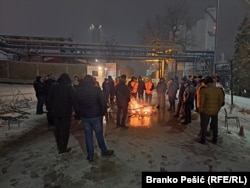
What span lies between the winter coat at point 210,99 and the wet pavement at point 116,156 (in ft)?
3.35

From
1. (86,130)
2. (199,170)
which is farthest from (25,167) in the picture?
(199,170)

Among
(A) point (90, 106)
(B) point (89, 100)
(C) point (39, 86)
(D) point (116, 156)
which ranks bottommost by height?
(D) point (116, 156)

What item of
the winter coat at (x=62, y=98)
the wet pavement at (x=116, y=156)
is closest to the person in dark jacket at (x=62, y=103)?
the winter coat at (x=62, y=98)

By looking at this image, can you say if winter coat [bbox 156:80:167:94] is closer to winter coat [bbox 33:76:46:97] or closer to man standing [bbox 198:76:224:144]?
winter coat [bbox 33:76:46:97]

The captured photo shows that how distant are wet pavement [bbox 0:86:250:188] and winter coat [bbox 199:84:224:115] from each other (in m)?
1.02

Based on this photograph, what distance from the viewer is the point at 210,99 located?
6.86m

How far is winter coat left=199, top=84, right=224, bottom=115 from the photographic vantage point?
6.85 meters

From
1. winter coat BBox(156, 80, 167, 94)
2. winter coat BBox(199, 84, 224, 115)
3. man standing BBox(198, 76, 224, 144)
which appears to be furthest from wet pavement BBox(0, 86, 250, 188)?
winter coat BBox(156, 80, 167, 94)

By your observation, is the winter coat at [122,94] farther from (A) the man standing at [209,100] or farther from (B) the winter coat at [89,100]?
(B) the winter coat at [89,100]

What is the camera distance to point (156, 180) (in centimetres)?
446

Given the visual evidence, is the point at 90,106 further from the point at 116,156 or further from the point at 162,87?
the point at 162,87

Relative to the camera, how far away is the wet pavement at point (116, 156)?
4926mm

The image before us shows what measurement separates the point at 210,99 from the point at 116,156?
2.94 meters

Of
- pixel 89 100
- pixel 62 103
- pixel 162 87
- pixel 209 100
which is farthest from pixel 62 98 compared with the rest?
pixel 162 87
